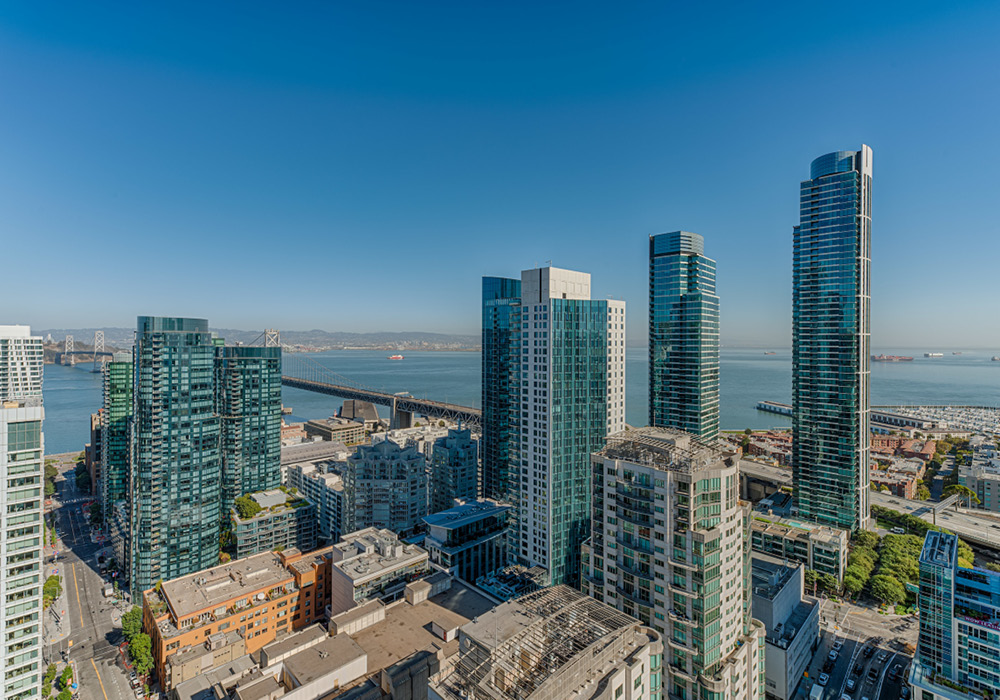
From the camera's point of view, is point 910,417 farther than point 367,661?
Yes

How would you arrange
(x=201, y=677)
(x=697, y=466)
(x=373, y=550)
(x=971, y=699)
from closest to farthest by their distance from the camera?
1. (x=697, y=466)
2. (x=971, y=699)
3. (x=201, y=677)
4. (x=373, y=550)

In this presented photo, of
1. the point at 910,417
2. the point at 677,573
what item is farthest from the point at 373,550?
the point at 910,417

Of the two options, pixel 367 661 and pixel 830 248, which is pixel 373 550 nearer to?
pixel 367 661

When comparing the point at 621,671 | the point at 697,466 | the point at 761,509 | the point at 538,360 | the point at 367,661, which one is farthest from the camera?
the point at 761,509

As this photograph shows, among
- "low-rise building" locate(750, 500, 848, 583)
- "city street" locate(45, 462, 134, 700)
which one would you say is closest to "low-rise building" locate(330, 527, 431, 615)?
"city street" locate(45, 462, 134, 700)

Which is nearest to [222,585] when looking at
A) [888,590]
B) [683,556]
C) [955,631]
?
[683,556]

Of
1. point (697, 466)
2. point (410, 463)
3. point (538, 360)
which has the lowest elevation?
point (410, 463)

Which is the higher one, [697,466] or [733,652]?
[697,466]

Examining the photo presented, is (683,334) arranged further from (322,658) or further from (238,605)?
(238,605)
